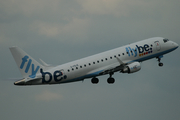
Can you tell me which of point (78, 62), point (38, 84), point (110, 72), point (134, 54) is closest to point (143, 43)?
point (134, 54)

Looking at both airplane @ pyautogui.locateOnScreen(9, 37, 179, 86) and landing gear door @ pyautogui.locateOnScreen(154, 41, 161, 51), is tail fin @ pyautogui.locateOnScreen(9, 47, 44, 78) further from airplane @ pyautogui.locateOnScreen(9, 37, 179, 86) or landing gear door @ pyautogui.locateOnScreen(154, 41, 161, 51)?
landing gear door @ pyautogui.locateOnScreen(154, 41, 161, 51)

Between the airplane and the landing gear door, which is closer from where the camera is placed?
the airplane

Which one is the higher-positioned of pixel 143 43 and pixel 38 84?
pixel 143 43

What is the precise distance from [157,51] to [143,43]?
4029 millimetres

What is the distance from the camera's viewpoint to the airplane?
7781 centimetres

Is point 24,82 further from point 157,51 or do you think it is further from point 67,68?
point 157,51

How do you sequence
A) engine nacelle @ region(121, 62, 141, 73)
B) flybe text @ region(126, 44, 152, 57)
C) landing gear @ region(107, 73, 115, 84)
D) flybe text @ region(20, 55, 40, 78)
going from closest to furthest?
1. flybe text @ region(20, 55, 40, 78)
2. engine nacelle @ region(121, 62, 141, 73)
3. flybe text @ region(126, 44, 152, 57)
4. landing gear @ region(107, 73, 115, 84)

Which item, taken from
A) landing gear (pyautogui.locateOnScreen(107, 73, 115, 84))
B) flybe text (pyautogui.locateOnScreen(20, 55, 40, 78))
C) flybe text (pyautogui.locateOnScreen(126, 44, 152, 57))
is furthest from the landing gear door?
flybe text (pyautogui.locateOnScreen(20, 55, 40, 78))

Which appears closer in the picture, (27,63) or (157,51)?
(27,63)

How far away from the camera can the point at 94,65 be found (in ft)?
268

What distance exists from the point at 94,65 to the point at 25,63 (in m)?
13.6

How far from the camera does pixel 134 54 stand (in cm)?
8512

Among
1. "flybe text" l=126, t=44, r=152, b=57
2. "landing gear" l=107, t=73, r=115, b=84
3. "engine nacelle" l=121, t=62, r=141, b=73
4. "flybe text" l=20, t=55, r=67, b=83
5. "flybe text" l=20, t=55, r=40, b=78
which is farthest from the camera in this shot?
"landing gear" l=107, t=73, r=115, b=84

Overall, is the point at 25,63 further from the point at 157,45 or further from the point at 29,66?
the point at 157,45
